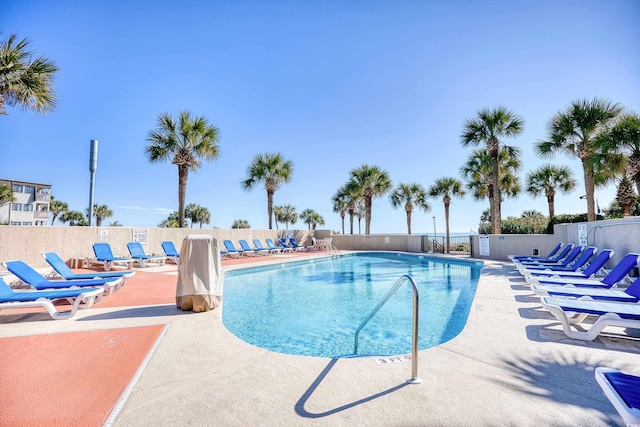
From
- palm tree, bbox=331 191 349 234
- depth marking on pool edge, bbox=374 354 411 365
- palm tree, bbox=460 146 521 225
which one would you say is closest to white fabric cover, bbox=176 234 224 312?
depth marking on pool edge, bbox=374 354 411 365

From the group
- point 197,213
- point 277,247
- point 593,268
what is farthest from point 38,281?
point 197,213

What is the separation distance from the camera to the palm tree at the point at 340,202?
33000 millimetres

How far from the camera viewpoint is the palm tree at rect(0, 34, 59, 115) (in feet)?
27.3

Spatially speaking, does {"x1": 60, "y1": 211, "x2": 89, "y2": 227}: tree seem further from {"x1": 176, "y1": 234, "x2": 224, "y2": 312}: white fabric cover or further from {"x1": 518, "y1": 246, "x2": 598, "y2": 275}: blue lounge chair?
{"x1": 518, "y1": 246, "x2": 598, "y2": 275}: blue lounge chair

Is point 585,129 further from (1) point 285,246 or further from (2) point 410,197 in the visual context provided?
(1) point 285,246

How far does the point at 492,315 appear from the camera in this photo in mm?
4836

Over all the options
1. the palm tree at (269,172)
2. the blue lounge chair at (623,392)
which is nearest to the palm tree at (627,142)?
the blue lounge chair at (623,392)

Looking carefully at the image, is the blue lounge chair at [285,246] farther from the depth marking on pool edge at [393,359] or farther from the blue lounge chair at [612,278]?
the depth marking on pool edge at [393,359]

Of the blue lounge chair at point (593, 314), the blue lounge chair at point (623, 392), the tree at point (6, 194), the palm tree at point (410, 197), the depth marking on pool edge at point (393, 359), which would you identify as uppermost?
the tree at point (6, 194)

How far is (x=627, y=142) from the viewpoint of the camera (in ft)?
32.7

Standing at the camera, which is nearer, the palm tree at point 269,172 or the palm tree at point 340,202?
the palm tree at point 269,172

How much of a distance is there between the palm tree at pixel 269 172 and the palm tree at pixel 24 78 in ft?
45.4

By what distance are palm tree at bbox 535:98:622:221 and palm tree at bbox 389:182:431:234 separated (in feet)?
40.9

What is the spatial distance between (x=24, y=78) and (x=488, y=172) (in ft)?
73.2
